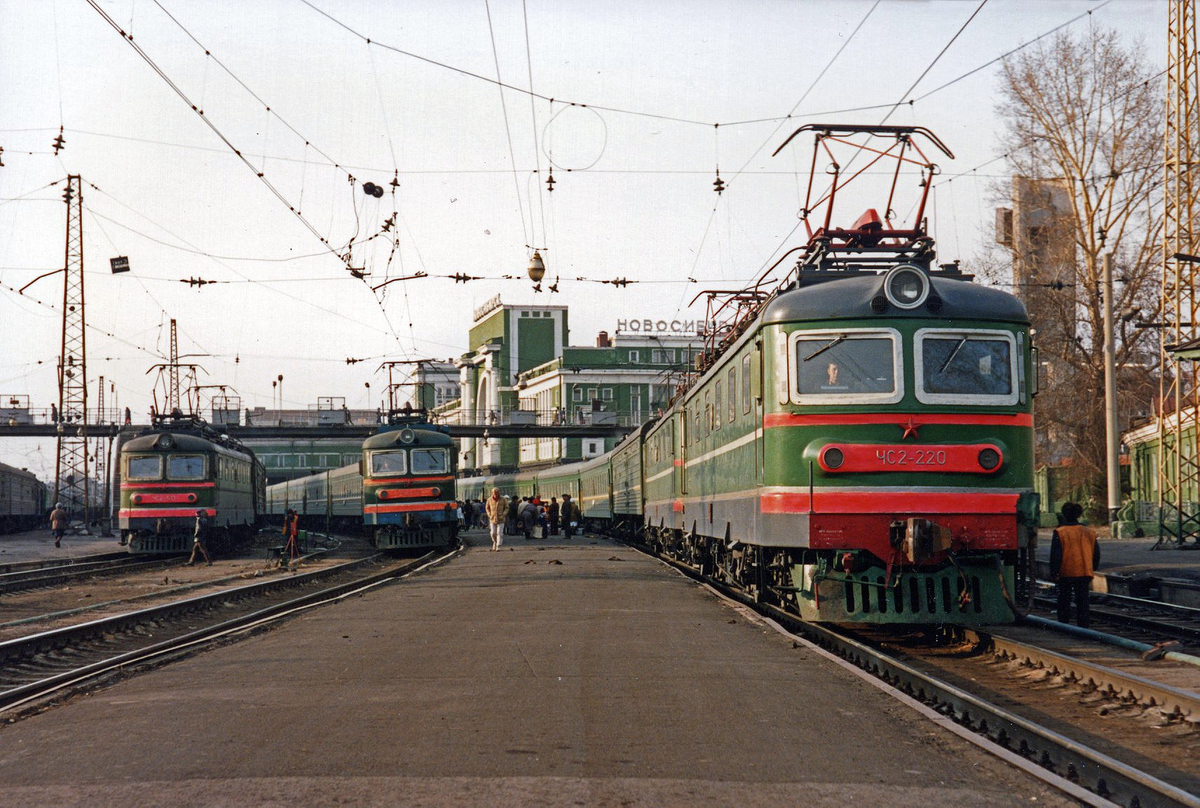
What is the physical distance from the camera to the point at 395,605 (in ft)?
50.1

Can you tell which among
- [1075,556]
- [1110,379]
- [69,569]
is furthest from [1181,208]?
[69,569]

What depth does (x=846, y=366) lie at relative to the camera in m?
11.1

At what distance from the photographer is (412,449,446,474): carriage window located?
1199 inches

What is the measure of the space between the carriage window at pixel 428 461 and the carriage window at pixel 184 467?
5276 mm

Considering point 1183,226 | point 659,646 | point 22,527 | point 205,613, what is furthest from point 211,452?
point 22,527

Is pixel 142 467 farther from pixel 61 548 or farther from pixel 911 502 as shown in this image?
pixel 911 502

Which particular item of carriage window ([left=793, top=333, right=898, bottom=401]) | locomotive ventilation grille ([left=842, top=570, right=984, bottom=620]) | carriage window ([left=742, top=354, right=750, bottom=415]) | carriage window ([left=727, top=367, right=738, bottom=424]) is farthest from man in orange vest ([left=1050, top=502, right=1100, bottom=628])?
carriage window ([left=727, top=367, right=738, bottom=424])

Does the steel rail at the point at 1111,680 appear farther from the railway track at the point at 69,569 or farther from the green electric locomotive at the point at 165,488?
the green electric locomotive at the point at 165,488

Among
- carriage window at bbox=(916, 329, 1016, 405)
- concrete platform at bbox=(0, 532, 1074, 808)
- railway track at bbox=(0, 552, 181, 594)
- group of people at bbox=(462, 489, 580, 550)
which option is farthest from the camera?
group of people at bbox=(462, 489, 580, 550)

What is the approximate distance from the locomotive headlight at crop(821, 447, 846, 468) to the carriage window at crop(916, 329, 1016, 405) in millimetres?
914

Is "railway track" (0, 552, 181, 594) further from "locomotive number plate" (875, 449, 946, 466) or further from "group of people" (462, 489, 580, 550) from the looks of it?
"locomotive number plate" (875, 449, 946, 466)

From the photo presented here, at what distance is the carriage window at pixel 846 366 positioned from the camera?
36.0 ft

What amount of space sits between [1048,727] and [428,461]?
24.0m

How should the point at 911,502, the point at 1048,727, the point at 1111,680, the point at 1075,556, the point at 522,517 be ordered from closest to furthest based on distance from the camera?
the point at 1048,727, the point at 1111,680, the point at 911,502, the point at 1075,556, the point at 522,517
